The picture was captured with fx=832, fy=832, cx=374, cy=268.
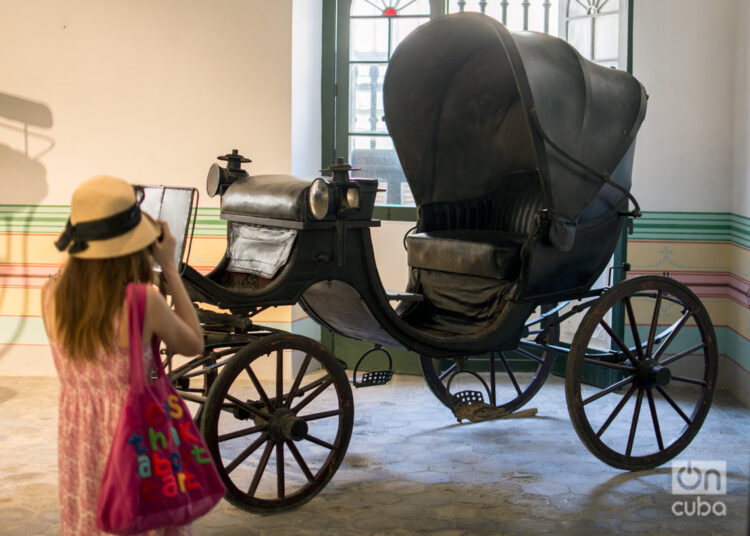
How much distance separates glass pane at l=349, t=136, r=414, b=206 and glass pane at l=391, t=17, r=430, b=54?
634mm

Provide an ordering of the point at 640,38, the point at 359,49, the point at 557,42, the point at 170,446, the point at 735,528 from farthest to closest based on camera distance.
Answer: the point at 359,49, the point at 640,38, the point at 557,42, the point at 735,528, the point at 170,446

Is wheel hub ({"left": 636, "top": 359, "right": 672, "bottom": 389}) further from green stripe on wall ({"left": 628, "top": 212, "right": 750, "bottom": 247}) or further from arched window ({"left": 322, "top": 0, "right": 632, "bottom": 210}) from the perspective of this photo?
arched window ({"left": 322, "top": 0, "right": 632, "bottom": 210})

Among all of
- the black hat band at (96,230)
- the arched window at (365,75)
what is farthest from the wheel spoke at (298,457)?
the arched window at (365,75)

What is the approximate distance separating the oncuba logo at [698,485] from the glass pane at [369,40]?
3.22m

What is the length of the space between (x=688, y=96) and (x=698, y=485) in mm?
2565

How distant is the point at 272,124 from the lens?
5.29 metres

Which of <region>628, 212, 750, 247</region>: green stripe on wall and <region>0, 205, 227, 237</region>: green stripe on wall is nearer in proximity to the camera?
<region>628, 212, 750, 247</region>: green stripe on wall

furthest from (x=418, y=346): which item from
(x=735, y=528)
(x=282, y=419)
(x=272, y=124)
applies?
(x=272, y=124)

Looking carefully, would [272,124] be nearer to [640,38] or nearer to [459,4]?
[459,4]

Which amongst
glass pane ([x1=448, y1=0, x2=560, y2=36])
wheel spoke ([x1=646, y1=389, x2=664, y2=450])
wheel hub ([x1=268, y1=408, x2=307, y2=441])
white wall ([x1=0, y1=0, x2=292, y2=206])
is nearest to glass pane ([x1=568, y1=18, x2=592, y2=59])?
Answer: glass pane ([x1=448, y1=0, x2=560, y2=36])

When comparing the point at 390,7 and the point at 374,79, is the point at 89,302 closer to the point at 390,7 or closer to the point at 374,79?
the point at 374,79

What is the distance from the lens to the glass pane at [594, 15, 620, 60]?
4.97 m

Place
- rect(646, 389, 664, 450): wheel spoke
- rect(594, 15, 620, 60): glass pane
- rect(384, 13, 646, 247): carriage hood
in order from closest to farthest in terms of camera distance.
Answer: rect(384, 13, 646, 247): carriage hood, rect(646, 389, 664, 450): wheel spoke, rect(594, 15, 620, 60): glass pane

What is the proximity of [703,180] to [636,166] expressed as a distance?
0.42m
